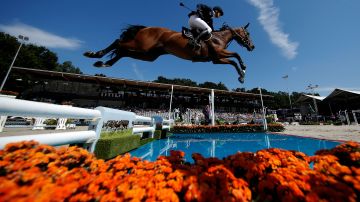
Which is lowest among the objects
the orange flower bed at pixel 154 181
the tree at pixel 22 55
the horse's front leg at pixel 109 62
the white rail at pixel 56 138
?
the orange flower bed at pixel 154 181

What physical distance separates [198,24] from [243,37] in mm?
2345

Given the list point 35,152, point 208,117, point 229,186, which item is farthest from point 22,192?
point 208,117

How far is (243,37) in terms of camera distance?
6809 millimetres

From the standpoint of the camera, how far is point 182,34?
17.0 feet

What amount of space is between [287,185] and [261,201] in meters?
0.24

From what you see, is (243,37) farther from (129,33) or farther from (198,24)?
(129,33)

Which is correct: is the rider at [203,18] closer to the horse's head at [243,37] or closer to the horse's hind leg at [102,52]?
the horse's head at [243,37]

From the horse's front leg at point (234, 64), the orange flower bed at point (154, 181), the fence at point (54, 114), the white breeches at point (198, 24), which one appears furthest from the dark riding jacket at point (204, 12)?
the orange flower bed at point (154, 181)

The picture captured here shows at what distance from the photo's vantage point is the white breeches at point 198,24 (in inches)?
211

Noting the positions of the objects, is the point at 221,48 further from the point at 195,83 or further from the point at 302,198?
the point at 195,83

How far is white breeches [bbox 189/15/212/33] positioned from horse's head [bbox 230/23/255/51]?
1.71m

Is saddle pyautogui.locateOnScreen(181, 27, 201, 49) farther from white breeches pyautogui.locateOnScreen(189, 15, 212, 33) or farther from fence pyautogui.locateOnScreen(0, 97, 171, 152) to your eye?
fence pyautogui.locateOnScreen(0, 97, 171, 152)

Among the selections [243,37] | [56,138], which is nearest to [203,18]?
[243,37]

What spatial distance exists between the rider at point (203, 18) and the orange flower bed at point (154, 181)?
4.34 metres
